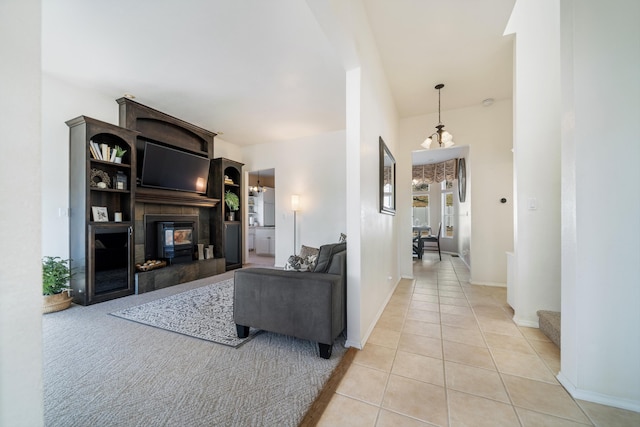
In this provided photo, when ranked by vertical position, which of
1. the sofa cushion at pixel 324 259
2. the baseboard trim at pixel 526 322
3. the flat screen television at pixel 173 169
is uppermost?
the flat screen television at pixel 173 169

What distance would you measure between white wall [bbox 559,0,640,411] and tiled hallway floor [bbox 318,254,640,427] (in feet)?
0.77

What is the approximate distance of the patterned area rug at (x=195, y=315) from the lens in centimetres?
228

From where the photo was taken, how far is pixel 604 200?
1426mm

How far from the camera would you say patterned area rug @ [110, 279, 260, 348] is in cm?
228

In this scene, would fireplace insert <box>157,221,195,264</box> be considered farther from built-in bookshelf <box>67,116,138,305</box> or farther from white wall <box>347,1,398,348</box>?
white wall <box>347,1,398,348</box>

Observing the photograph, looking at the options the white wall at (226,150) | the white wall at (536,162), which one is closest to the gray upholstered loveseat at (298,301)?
the white wall at (536,162)

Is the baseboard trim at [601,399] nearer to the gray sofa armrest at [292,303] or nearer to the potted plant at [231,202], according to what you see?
the gray sofa armrest at [292,303]

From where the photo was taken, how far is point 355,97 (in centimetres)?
205

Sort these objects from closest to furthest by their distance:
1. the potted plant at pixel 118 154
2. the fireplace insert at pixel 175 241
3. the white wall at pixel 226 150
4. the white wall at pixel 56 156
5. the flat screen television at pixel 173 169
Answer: the white wall at pixel 56 156
the potted plant at pixel 118 154
the flat screen television at pixel 173 169
the fireplace insert at pixel 175 241
the white wall at pixel 226 150

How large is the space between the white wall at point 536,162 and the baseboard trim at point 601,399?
1075 millimetres

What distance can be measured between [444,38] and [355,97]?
133cm

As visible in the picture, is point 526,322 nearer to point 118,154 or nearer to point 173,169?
point 173,169

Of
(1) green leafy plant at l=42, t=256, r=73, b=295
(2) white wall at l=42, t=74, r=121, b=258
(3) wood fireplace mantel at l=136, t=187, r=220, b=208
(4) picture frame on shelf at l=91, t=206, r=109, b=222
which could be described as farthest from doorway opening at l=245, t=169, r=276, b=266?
(1) green leafy plant at l=42, t=256, r=73, b=295

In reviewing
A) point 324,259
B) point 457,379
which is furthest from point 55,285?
point 457,379
